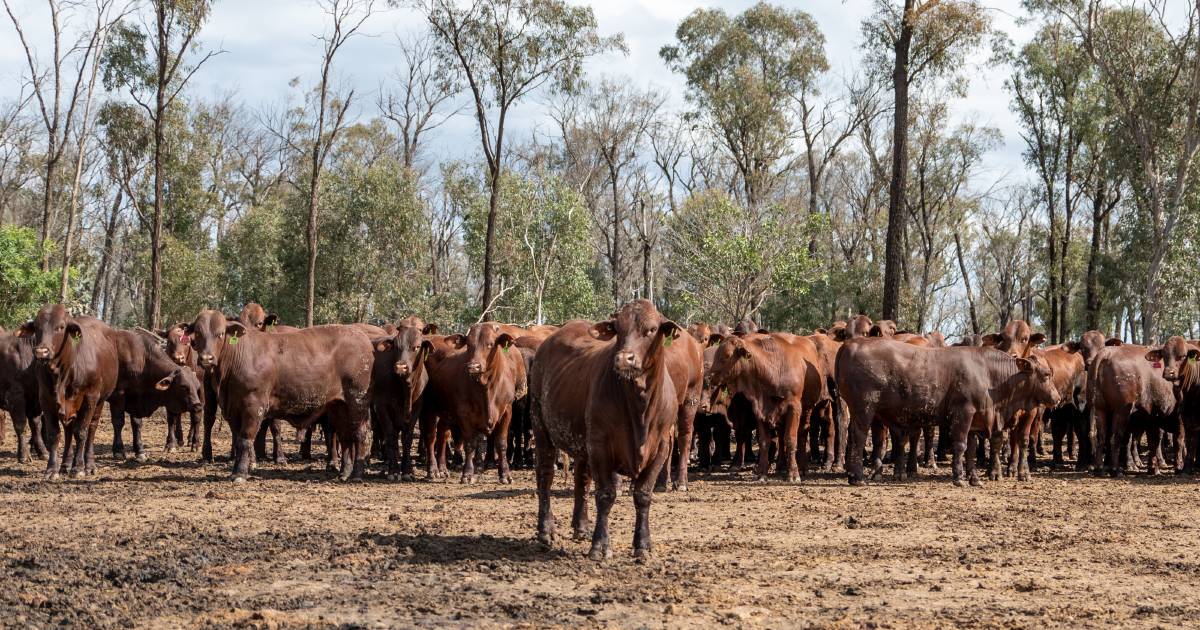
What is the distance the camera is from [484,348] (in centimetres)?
1462

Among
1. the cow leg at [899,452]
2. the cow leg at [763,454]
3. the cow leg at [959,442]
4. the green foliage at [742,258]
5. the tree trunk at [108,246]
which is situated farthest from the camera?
the tree trunk at [108,246]

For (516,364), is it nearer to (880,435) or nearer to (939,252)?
(880,435)

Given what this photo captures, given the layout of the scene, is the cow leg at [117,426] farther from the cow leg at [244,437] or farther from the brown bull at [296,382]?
the cow leg at [244,437]

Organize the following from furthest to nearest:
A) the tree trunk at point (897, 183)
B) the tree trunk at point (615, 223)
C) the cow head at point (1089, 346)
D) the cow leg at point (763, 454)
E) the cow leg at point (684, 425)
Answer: the tree trunk at point (615, 223)
the tree trunk at point (897, 183)
the cow head at point (1089, 346)
the cow leg at point (763, 454)
the cow leg at point (684, 425)

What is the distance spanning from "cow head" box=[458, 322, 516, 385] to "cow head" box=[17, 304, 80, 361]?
512cm

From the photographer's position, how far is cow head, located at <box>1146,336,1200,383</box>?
17312 millimetres

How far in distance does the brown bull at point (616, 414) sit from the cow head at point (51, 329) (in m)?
8.03

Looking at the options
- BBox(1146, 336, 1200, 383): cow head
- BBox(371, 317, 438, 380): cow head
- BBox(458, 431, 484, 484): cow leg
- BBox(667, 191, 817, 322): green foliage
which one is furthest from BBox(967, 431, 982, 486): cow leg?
BBox(667, 191, 817, 322): green foliage

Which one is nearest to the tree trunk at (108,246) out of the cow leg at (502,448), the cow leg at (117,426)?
the cow leg at (117,426)

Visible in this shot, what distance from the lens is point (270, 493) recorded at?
44.7ft

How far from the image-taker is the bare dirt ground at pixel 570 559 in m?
7.33

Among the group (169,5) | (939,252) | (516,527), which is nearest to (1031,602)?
(516,527)

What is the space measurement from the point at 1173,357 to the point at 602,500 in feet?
40.6

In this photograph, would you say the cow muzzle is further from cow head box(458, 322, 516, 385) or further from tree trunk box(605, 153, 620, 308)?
tree trunk box(605, 153, 620, 308)
